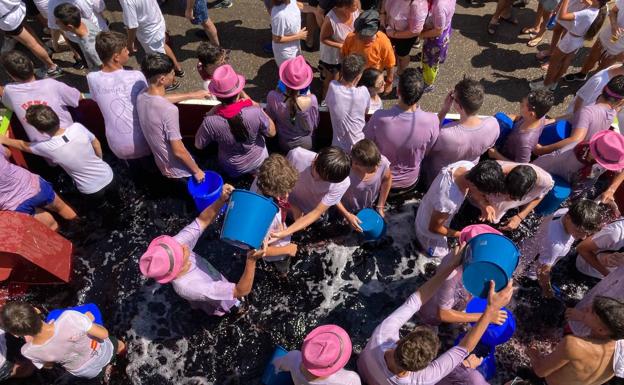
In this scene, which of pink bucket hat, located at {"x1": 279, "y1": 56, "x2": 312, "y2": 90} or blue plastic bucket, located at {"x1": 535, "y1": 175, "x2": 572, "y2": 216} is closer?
pink bucket hat, located at {"x1": 279, "y1": 56, "x2": 312, "y2": 90}

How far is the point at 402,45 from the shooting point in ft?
18.8

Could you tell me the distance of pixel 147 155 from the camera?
473cm

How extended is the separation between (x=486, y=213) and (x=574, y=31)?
10.5 feet

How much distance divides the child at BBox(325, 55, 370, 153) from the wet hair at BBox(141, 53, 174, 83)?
1507 mm

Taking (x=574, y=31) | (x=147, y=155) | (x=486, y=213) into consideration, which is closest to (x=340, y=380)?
(x=486, y=213)

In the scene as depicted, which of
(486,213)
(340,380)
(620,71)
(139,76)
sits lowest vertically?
(340,380)

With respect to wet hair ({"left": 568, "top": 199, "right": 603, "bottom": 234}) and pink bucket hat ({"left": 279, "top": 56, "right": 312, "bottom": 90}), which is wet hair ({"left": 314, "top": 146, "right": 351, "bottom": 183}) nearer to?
pink bucket hat ({"left": 279, "top": 56, "right": 312, "bottom": 90})

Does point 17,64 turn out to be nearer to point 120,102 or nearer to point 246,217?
point 120,102

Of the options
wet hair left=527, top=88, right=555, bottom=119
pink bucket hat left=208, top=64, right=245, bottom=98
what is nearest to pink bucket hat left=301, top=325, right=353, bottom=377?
pink bucket hat left=208, top=64, right=245, bottom=98

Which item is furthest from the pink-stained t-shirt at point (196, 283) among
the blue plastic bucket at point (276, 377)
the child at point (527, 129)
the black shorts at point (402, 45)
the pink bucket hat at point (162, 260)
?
the black shorts at point (402, 45)

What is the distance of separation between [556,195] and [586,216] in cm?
101

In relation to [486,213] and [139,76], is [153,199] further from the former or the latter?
[486,213]

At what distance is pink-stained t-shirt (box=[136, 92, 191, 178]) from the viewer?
4047mm

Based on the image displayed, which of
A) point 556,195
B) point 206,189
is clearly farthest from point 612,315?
point 206,189
